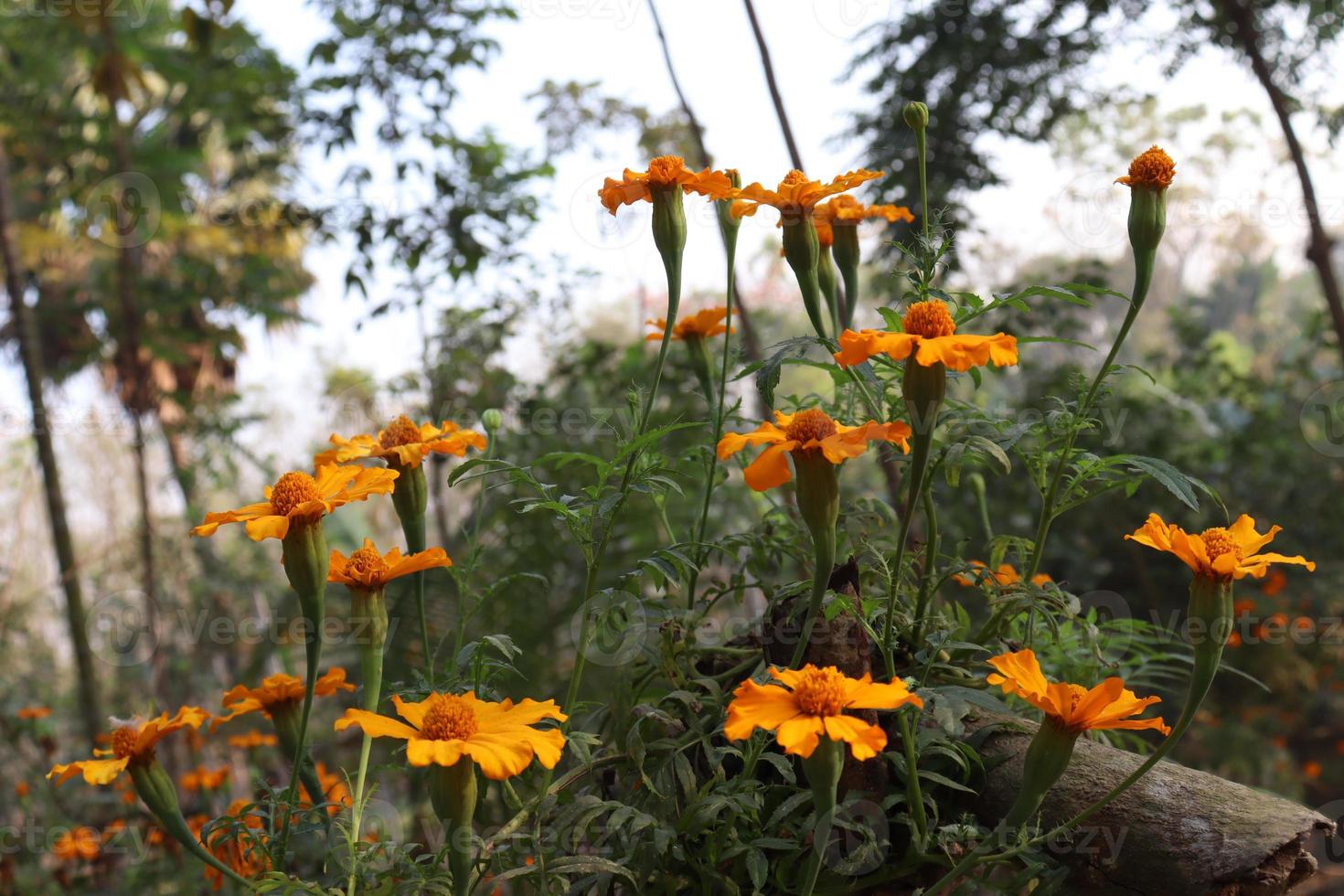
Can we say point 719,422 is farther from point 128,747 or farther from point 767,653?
point 128,747

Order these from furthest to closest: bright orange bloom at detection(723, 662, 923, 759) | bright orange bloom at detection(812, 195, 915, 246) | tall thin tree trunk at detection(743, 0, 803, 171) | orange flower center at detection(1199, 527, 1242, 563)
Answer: tall thin tree trunk at detection(743, 0, 803, 171) → bright orange bloom at detection(812, 195, 915, 246) → orange flower center at detection(1199, 527, 1242, 563) → bright orange bloom at detection(723, 662, 923, 759)

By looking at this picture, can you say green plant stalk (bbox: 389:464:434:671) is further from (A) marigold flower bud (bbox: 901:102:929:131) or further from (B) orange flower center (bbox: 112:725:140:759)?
(A) marigold flower bud (bbox: 901:102:929:131)

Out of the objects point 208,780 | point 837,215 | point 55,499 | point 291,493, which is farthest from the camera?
point 55,499

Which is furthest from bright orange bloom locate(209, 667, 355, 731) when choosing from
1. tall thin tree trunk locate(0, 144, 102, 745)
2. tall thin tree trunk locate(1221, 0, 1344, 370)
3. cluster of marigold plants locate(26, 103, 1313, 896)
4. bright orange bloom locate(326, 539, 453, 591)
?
tall thin tree trunk locate(1221, 0, 1344, 370)

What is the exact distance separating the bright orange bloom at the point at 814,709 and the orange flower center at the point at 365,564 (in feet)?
0.87

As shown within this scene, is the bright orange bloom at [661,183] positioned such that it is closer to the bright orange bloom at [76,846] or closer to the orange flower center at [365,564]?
the orange flower center at [365,564]

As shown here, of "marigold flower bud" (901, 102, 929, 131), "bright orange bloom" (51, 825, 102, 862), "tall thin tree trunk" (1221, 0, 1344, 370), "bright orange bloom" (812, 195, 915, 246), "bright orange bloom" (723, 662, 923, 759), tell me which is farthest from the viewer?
"tall thin tree trunk" (1221, 0, 1344, 370)

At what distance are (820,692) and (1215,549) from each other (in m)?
0.27

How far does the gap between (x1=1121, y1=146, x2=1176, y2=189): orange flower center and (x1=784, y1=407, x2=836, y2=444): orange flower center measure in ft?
0.97

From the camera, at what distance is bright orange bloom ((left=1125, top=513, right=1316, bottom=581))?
594 mm

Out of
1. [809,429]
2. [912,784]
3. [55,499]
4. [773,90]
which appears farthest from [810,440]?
[55,499]

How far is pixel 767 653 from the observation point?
30.0 inches

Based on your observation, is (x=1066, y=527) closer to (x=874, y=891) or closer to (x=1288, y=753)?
(x=1288, y=753)

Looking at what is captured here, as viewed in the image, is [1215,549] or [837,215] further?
[837,215]
